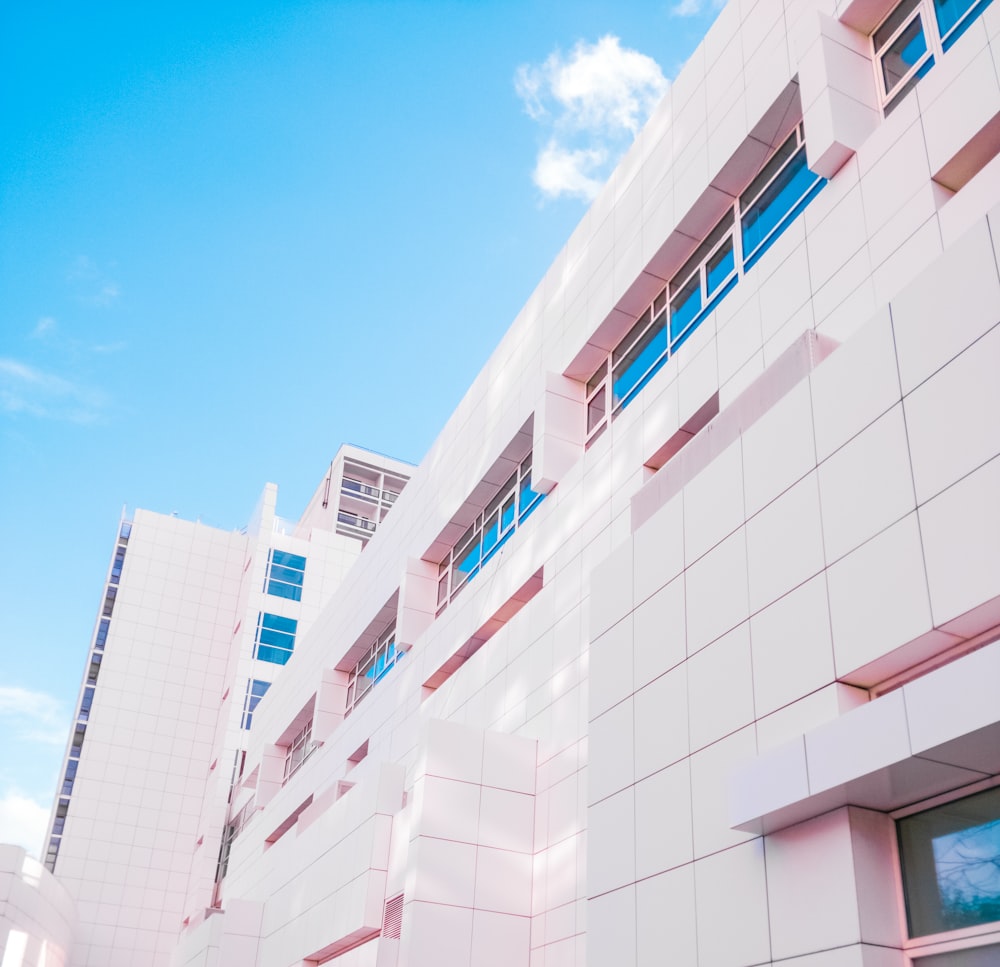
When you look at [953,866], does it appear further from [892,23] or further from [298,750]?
[298,750]

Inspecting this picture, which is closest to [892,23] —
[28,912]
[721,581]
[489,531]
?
[721,581]

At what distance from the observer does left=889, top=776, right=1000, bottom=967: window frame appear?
293 inches

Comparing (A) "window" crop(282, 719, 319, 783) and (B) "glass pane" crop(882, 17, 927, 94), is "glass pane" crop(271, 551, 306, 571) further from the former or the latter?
(B) "glass pane" crop(882, 17, 927, 94)

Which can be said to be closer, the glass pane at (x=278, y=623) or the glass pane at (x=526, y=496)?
the glass pane at (x=526, y=496)

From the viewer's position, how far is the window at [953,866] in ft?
24.8

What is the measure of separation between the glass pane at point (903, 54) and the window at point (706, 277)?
1574 mm

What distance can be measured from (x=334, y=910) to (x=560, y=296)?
13276 millimetres

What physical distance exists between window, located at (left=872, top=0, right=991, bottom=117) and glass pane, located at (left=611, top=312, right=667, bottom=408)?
19.0 feet

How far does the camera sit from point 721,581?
10.9 metres

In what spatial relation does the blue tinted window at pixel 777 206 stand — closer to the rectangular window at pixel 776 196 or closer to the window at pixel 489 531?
the rectangular window at pixel 776 196

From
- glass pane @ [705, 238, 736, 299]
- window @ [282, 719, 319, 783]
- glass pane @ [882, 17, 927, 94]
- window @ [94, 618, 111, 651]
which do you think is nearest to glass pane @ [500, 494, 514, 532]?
glass pane @ [705, 238, 736, 299]

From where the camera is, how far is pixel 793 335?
45.4 feet

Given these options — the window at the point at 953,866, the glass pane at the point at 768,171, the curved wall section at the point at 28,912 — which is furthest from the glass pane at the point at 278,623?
the window at the point at 953,866

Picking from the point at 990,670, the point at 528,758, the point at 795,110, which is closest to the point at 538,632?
the point at 528,758
